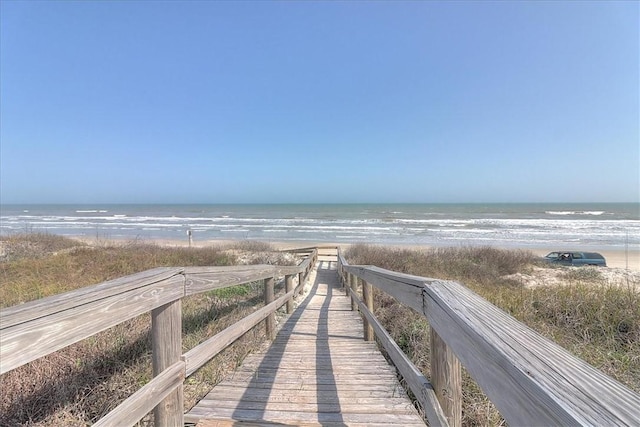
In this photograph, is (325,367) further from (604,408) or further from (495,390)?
(604,408)

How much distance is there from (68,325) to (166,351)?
702 millimetres

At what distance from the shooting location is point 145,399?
58.7 inches

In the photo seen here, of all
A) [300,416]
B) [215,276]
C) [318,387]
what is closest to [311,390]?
[318,387]

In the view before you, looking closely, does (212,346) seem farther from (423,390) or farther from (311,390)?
(423,390)

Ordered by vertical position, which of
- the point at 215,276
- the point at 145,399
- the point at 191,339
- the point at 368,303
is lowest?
the point at 191,339

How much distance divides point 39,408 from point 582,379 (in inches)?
119

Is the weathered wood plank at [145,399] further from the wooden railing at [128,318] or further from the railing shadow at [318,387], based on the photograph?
the railing shadow at [318,387]

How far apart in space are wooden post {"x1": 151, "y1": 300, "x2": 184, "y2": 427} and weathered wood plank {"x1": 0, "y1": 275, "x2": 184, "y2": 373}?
0.14 metres

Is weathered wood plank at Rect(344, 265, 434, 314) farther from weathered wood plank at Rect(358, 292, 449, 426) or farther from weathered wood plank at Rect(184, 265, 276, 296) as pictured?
weathered wood plank at Rect(184, 265, 276, 296)

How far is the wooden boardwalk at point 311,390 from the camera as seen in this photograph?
2275mm

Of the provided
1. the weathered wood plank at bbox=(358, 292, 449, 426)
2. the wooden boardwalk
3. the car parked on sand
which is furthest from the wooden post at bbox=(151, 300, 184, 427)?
the car parked on sand

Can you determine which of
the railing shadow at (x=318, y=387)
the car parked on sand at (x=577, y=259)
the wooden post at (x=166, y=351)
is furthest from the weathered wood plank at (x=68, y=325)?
the car parked on sand at (x=577, y=259)

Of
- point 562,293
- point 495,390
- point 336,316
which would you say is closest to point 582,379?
point 495,390

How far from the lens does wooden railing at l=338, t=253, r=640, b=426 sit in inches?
25.1
